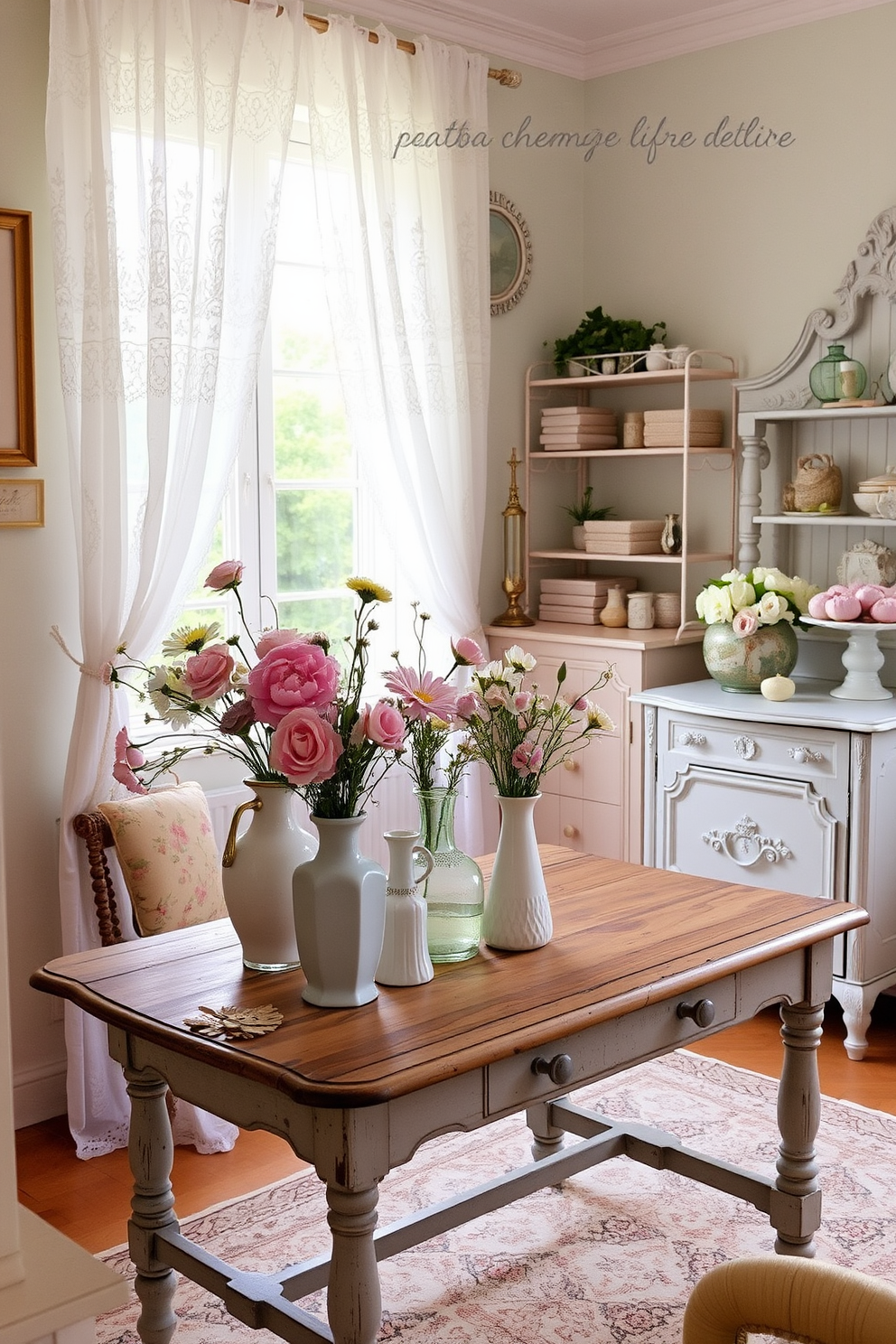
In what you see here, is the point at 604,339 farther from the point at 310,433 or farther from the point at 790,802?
the point at 790,802

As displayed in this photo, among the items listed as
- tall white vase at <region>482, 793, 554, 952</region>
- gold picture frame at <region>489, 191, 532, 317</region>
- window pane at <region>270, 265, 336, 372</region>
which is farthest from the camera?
gold picture frame at <region>489, 191, 532, 317</region>

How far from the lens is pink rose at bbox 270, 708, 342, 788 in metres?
1.92

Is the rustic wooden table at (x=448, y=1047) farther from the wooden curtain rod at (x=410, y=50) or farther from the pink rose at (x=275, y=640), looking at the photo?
the wooden curtain rod at (x=410, y=50)

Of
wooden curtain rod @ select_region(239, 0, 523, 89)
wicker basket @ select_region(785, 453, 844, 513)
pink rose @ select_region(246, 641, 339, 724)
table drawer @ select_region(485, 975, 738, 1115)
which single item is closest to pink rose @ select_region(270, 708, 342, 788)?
pink rose @ select_region(246, 641, 339, 724)

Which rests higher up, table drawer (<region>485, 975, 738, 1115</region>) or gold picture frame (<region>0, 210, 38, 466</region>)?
gold picture frame (<region>0, 210, 38, 466</region>)

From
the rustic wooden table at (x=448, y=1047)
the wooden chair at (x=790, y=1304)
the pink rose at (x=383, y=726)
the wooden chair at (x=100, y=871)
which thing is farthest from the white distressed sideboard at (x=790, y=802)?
the wooden chair at (x=790, y=1304)

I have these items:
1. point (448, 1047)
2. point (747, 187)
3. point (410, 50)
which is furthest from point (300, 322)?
point (448, 1047)

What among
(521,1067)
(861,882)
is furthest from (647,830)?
(521,1067)

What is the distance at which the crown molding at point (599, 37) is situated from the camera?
13.7 ft

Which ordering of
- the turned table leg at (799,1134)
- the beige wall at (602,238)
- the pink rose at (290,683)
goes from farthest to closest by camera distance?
the beige wall at (602,238) < the turned table leg at (799,1134) < the pink rose at (290,683)

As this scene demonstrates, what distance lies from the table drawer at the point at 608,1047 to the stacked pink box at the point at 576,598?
2384 millimetres

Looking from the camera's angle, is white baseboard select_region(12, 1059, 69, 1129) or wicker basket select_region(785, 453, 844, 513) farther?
wicker basket select_region(785, 453, 844, 513)

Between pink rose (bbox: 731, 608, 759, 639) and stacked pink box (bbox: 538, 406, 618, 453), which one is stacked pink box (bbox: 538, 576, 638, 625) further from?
pink rose (bbox: 731, 608, 759, 639)

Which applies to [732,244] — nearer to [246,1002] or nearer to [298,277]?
[298,277]
